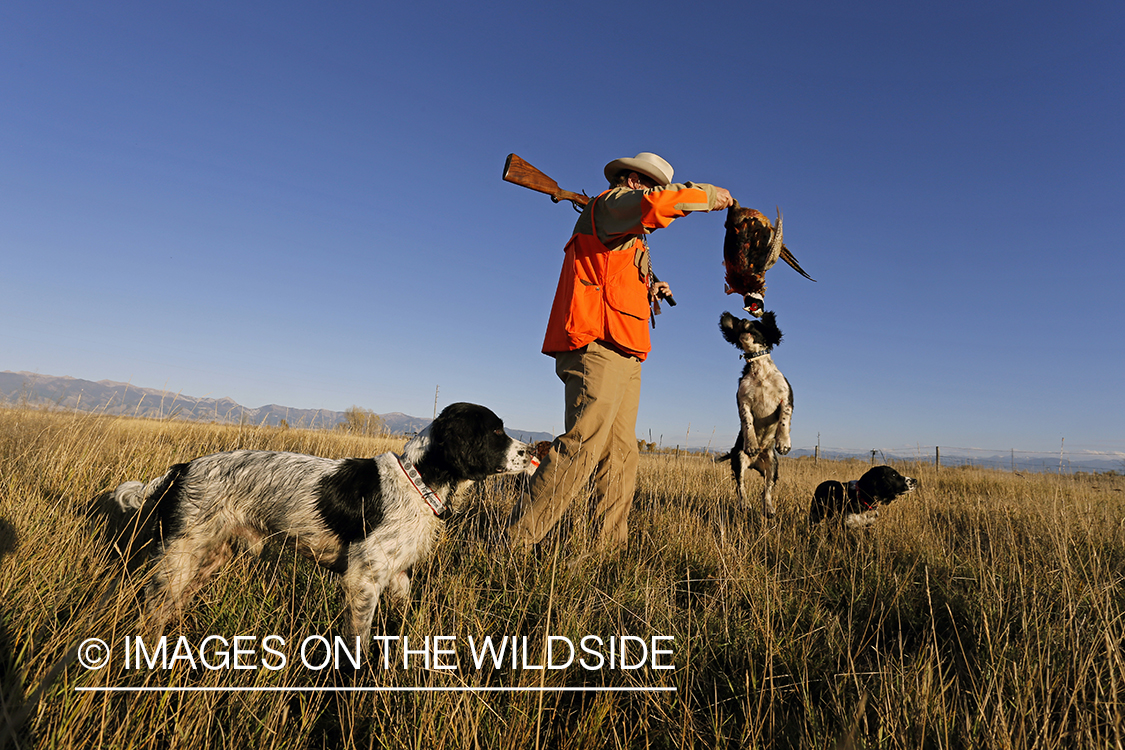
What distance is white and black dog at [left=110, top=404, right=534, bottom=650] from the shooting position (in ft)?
→ 8.82

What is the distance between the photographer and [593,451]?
3.56 meters

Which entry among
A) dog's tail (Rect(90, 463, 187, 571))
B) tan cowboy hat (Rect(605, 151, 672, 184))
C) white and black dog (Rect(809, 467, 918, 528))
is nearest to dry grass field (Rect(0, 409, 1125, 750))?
dog's tail (Rect(90, 463, 187, 571))

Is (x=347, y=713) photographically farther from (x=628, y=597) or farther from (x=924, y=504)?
(x=924, y=504)

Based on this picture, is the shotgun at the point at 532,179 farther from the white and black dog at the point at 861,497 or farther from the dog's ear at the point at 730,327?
the white and black dog at the point at 861,497

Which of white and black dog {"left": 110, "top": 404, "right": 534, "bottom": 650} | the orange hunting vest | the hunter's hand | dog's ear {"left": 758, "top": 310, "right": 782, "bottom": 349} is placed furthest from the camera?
dog's ear {"left": 758, "top": 310, "right": 782, "bottom": 349}

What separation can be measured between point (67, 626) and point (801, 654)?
8.98 ft

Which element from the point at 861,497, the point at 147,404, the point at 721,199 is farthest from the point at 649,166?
the point at 147,404

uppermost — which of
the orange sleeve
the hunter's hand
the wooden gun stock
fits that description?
the wooden gun stock

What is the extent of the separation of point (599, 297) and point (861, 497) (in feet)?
10.8

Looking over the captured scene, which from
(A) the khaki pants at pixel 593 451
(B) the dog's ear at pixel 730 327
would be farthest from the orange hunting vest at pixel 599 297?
(B) the dog's ear at pixel 730 327

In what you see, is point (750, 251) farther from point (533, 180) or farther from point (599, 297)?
point (533, 180)

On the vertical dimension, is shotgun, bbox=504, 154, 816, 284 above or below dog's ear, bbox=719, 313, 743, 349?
above

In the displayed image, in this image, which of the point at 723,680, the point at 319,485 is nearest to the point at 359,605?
the point at 319,485

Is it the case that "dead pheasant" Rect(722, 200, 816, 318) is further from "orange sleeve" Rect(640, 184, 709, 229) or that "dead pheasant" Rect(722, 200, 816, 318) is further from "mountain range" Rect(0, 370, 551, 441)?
"mountain range" Rect(0, 370, 551, 441)
